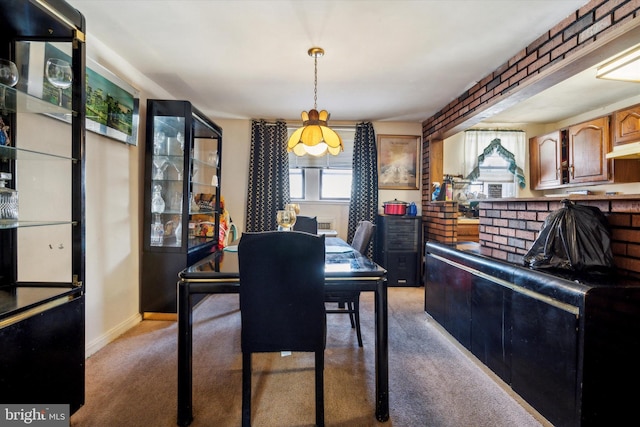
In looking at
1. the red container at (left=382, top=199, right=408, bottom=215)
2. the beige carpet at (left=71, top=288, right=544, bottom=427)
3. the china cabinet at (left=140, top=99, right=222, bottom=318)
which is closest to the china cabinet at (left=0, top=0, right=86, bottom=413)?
the beige carpet at (left=71, top=288, right=544, bottom=427)

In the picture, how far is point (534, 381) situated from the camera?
1.52 meters

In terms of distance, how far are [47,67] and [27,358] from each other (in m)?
1.44

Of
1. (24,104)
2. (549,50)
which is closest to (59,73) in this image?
(24,104)

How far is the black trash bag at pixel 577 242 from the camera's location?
4.78 feet

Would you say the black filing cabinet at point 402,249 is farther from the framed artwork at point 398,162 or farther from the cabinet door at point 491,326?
the cabinet door at point 491,326

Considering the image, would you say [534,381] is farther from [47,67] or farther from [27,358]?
[47,67]

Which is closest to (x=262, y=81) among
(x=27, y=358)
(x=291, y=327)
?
(x=291, y=327)

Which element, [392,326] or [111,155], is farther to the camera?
[392,326]

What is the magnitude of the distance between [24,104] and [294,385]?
2112mm

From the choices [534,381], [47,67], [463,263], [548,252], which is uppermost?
[47,67]

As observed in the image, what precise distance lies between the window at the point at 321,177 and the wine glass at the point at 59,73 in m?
3.18

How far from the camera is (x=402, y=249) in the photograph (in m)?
4.19

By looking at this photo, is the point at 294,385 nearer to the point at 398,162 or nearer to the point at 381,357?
the point at 381,357

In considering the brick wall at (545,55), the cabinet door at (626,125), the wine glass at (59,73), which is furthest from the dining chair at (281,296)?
the cabinet door at (626,125)
